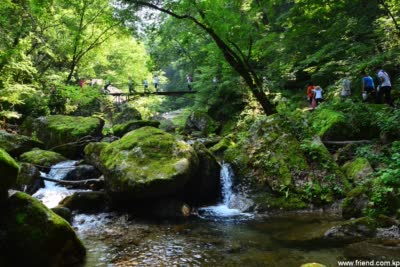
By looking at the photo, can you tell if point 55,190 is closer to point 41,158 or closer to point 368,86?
point 41,158

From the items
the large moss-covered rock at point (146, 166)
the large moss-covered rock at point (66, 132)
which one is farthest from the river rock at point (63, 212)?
the large moss-covered rock at point (66, 132)

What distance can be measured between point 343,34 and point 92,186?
12.3 metres

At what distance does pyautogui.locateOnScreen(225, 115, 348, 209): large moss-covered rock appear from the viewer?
9727mm

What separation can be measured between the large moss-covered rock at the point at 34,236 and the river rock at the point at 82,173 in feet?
19.1

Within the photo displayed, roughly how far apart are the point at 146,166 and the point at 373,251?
5.79m

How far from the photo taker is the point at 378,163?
9.89m

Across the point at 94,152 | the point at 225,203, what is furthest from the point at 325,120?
the point at 94,152

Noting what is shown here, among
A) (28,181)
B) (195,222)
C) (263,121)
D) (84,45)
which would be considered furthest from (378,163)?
(84,45)

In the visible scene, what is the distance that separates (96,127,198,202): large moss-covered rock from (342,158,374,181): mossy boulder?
4536 mm

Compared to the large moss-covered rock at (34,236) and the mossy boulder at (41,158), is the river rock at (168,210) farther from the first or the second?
the mossy boulder at (41,158)

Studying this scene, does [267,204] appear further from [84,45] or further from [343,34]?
[84,45]

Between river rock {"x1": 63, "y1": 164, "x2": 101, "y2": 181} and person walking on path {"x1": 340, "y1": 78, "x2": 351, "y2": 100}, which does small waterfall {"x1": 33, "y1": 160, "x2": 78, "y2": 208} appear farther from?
person walking on path {"x1": 340, "y1": 78, "x2": 351, "y2": 100}

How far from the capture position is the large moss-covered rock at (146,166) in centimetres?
903

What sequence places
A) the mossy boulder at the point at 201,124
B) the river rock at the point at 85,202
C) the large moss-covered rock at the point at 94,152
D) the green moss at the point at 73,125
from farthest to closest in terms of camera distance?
the mossy boulder at the point at 201,124, the green moss at the point at 73,125, the large moss-covered rock at the point at 94,152, the river rock at the point at 85,202
